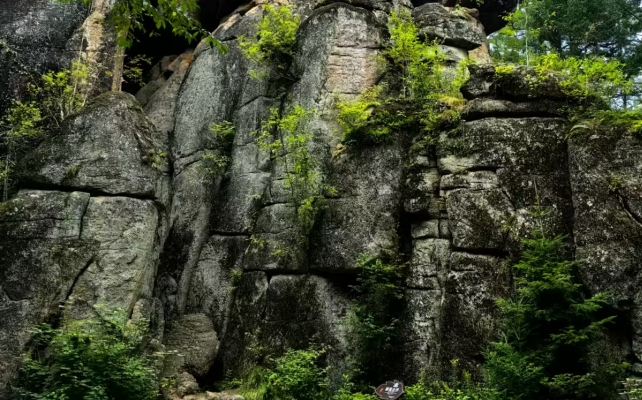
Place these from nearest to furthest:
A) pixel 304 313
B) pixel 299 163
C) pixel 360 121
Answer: pixel 304 313 < pixel 360 121 < pixel 299 163

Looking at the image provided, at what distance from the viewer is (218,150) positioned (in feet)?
49.2

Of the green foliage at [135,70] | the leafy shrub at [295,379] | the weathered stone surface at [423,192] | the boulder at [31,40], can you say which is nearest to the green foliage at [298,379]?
the leafy shrub at [295,379]

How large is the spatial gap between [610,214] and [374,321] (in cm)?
437

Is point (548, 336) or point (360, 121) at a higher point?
point (360, 121)

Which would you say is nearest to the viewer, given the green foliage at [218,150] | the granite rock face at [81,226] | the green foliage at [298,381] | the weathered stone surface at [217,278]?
the green foliage at [298,381]

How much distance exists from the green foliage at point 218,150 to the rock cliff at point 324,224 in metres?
0.39

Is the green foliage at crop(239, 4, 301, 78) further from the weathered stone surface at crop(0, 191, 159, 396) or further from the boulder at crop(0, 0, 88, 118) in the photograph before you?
the weathered stone surface at crop(0, 191, 159, 396)

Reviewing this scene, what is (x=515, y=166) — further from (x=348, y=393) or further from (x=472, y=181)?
(x=348, y=393)

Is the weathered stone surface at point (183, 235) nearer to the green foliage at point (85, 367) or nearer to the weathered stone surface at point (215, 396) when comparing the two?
the weathered stone surface at point (215, 396)

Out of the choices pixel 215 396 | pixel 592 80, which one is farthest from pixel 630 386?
pixel 215 396

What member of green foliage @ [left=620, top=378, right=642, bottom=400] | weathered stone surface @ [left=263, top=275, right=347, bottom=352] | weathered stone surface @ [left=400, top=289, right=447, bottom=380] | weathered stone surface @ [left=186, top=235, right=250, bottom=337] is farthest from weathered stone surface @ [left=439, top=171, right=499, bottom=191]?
weathered stone surface @ [left=186, top=235, right=250, bottom=337]

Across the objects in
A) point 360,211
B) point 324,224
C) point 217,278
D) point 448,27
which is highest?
point 448,27

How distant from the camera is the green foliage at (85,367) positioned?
9.05 m

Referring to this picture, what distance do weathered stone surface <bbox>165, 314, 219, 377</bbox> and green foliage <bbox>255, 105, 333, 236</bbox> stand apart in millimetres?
3022
